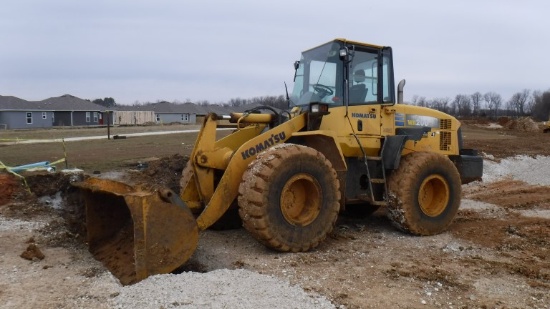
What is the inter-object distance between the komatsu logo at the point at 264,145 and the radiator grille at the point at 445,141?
357 centimetres

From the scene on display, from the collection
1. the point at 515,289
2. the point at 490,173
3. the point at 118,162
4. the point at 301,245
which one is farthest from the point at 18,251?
the point at 490,173

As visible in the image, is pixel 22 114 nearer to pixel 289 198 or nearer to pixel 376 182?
pixel 376 182

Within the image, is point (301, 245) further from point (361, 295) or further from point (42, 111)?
point (42, 111)

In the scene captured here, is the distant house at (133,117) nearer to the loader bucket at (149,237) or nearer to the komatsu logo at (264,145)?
the komatsu logo at (264,145)

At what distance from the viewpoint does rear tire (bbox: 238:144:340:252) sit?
6086 millimetres

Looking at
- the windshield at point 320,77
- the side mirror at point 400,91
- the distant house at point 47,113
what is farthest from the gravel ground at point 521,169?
the distant house at point 47,113

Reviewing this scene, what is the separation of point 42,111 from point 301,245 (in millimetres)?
61791

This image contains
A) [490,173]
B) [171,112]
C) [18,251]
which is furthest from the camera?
[171,112]

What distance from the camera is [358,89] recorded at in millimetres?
7949

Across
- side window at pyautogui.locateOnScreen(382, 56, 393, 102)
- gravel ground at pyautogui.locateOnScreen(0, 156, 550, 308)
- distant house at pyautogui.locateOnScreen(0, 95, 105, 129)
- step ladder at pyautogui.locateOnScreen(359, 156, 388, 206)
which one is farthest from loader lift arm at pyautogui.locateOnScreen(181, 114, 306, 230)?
distant house at pyautogui.locateOnScreen(0, 95, 105, 129)

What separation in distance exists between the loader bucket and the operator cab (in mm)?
3087

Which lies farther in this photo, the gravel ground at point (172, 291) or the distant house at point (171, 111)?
the distant house at point (171, 111)

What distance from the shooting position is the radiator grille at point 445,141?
9234mm

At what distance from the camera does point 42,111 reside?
6088cm
